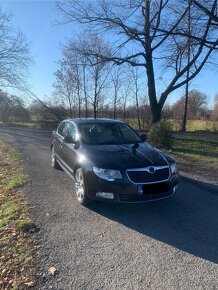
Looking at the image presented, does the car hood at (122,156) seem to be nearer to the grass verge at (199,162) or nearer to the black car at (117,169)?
the black car at (117,169)

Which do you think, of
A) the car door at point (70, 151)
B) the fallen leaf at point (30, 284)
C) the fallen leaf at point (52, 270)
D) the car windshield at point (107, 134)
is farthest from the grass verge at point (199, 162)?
the fallen leaf at point (30, 284)

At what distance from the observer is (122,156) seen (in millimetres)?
6094

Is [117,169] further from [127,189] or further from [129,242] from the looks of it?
[129,242]

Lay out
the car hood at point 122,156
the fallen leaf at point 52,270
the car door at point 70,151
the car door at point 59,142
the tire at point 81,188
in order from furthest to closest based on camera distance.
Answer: the car door at point 59,142, the car door at point 70,151, the tire at point 81,188, the car hood at point 122,156, the fallen leaf at point 52,270

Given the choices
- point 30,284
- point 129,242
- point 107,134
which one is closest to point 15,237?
point 30,284

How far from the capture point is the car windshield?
715 cm

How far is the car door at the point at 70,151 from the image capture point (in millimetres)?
7085

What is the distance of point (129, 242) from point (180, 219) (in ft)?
4.19

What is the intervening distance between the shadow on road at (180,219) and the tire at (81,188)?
8.4 inches

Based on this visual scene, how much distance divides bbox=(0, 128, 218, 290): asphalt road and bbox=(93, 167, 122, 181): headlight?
2.30 feet

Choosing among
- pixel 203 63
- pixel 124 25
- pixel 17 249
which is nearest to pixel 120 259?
pixel 17 249

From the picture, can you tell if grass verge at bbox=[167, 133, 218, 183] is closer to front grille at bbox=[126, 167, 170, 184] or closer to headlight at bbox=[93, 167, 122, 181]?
front grille at bbox=[126, 167, 170, 184]

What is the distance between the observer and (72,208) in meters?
6.24

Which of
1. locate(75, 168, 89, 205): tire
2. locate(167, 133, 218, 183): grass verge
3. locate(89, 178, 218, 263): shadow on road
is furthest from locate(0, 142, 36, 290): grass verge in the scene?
locate(167, 133, 218, 183): grass verge
